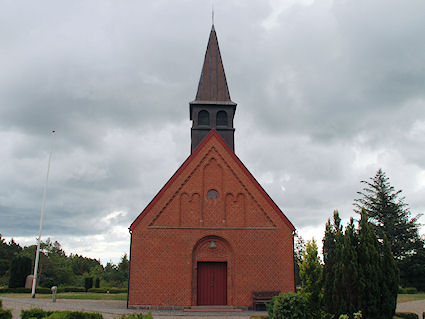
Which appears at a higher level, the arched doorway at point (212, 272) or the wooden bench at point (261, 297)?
the arched doorway at point (212, 272)

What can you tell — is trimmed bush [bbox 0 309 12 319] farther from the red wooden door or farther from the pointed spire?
the pointed spire

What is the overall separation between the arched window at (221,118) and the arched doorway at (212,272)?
8.80m

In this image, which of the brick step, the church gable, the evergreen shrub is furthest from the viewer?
the church gable

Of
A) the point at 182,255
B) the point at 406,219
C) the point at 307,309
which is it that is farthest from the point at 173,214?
the point at 406,219

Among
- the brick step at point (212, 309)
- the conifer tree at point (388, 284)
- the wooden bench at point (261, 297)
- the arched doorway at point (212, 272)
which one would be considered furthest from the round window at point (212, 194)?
the conifer tree at point (388, 284)

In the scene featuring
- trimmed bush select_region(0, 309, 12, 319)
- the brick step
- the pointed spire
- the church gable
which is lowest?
the brick step

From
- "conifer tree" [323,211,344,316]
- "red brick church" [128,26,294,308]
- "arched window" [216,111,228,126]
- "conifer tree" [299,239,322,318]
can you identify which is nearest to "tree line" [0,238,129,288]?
"red brick church" [128,26,294,308]

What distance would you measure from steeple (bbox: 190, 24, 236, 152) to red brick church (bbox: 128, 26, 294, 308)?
2.50 m

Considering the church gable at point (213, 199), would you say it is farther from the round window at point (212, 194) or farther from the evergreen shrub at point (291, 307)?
the evergreen shrub at point (291, 307)

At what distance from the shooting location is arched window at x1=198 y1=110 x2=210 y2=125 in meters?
25.2

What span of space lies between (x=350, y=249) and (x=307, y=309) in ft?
9.00

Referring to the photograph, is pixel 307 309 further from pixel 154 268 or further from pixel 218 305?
pixel 154 268

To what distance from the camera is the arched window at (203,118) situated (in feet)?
82.6

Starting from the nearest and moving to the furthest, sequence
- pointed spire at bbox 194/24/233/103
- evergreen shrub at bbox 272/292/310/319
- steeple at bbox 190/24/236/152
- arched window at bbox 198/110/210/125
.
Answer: evergreen shrub at bbox 272/292/310/319
steeple at bbox 190/24/236/152
arched window at bbox 198/110/210/125
pointed spire at bbox 194/24/233/103
